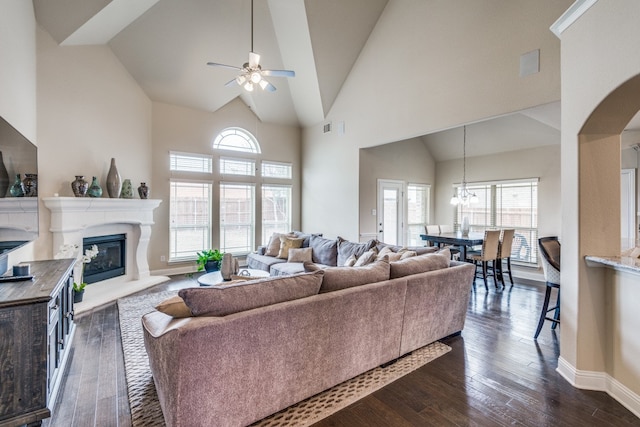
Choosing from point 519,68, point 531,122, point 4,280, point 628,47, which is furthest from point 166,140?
point 531,122

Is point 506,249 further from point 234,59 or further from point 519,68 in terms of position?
point 234,59

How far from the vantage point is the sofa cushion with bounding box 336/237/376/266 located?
4.66 meters

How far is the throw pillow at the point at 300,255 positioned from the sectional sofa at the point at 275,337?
2.69 metres

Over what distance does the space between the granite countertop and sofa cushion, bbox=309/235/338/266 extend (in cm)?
330

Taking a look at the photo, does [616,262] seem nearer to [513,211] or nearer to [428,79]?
[428,79]

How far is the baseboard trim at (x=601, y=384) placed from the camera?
221 centimetres

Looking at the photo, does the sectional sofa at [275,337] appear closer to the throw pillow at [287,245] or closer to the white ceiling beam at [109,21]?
the throw pillow at [287,245]

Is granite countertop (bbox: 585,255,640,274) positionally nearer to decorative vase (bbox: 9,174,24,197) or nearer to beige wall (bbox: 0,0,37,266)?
decorative vase (bbox: 9,174,24,197)

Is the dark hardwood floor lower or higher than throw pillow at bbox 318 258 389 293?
lower

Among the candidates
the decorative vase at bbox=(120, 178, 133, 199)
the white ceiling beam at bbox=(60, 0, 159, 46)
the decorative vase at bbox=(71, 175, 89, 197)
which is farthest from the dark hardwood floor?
the white ceiling beam at bbox=(60, 0, 159, 46)

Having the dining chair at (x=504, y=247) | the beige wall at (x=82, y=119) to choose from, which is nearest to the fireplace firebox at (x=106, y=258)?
the beige wall at (x=82, y=119)

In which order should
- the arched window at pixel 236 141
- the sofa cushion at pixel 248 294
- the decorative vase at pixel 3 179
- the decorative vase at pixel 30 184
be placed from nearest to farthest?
1. the sofa cushion at pixel 248 294
2. the decorative vase at pixel 3 179
3. the decorative vase at pixel 30 184
4. the arched window at pixel 236 141

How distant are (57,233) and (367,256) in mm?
4246

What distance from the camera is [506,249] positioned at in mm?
5629
